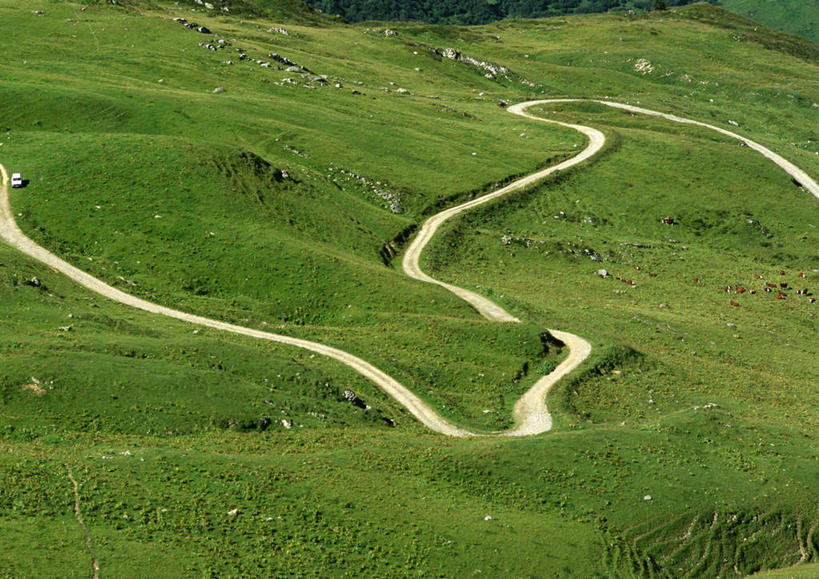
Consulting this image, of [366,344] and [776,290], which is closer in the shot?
[366,344]

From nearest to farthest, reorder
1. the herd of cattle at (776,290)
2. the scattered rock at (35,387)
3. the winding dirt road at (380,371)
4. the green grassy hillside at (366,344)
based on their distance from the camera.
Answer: the green grassy hillside at (366,344)
the scattered rock at (35,387)
the winding dirt road at (380,371)
the herd of cattle at (776,290)

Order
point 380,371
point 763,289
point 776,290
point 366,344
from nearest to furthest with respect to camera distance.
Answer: point 380,371 < point 366,344 < point 763,289 < point 776,290

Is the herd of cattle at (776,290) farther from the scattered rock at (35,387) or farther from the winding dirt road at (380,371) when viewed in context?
the scattered rock at (35,387)

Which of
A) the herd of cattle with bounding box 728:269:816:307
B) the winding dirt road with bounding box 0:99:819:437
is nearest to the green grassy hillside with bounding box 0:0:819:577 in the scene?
the winding dirt road with bounding box 0:99:819:437

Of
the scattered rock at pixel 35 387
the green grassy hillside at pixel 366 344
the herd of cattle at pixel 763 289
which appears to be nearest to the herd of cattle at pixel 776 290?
the herd of cattle at pixel 763 289

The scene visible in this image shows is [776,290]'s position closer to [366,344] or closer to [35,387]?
[366,344]

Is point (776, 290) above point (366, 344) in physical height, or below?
above

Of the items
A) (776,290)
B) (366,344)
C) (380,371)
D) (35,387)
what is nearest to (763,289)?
(776,290)

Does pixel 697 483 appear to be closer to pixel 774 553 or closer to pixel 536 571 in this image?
pixel 774 553

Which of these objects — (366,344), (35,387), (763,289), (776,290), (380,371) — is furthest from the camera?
(776,290)
